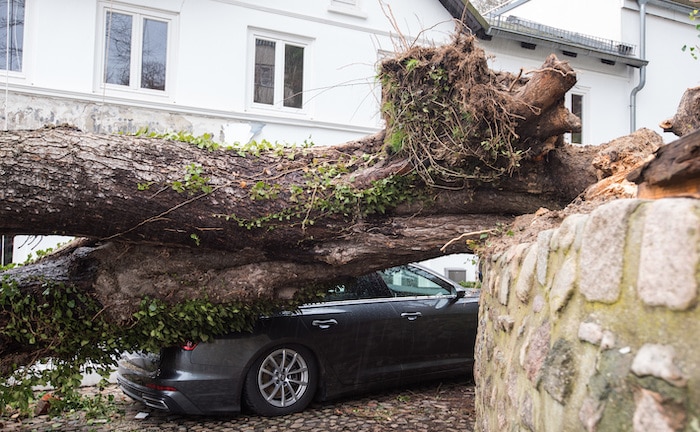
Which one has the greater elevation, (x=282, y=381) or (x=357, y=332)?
(x=357, y=332)

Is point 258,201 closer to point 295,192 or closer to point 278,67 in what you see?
point 295,192

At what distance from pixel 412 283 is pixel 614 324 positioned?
5.25 metres

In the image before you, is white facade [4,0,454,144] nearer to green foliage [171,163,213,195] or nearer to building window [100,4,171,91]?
building window [100,4,171,91]

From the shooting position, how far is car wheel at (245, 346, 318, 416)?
18.2ft

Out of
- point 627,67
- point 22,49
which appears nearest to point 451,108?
point 22,49

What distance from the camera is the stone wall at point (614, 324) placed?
4.70ft

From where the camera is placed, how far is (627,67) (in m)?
13.6

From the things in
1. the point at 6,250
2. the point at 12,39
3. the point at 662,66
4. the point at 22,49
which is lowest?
the point at 6,250

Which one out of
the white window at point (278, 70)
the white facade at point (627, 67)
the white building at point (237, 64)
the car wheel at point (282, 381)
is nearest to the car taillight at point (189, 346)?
the car wheel at point (282, 381)

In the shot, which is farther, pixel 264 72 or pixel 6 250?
pixel 264 72

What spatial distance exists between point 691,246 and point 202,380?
15.2 ft

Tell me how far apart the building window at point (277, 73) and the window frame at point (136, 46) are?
4.84ft

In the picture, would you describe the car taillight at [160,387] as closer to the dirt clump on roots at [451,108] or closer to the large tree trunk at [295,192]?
the large tree trunk at [295,192]

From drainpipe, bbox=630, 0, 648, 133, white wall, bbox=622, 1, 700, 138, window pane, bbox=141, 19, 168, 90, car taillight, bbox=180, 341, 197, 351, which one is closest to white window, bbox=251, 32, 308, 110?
window pane, bbox=141, 19, 168, 90
